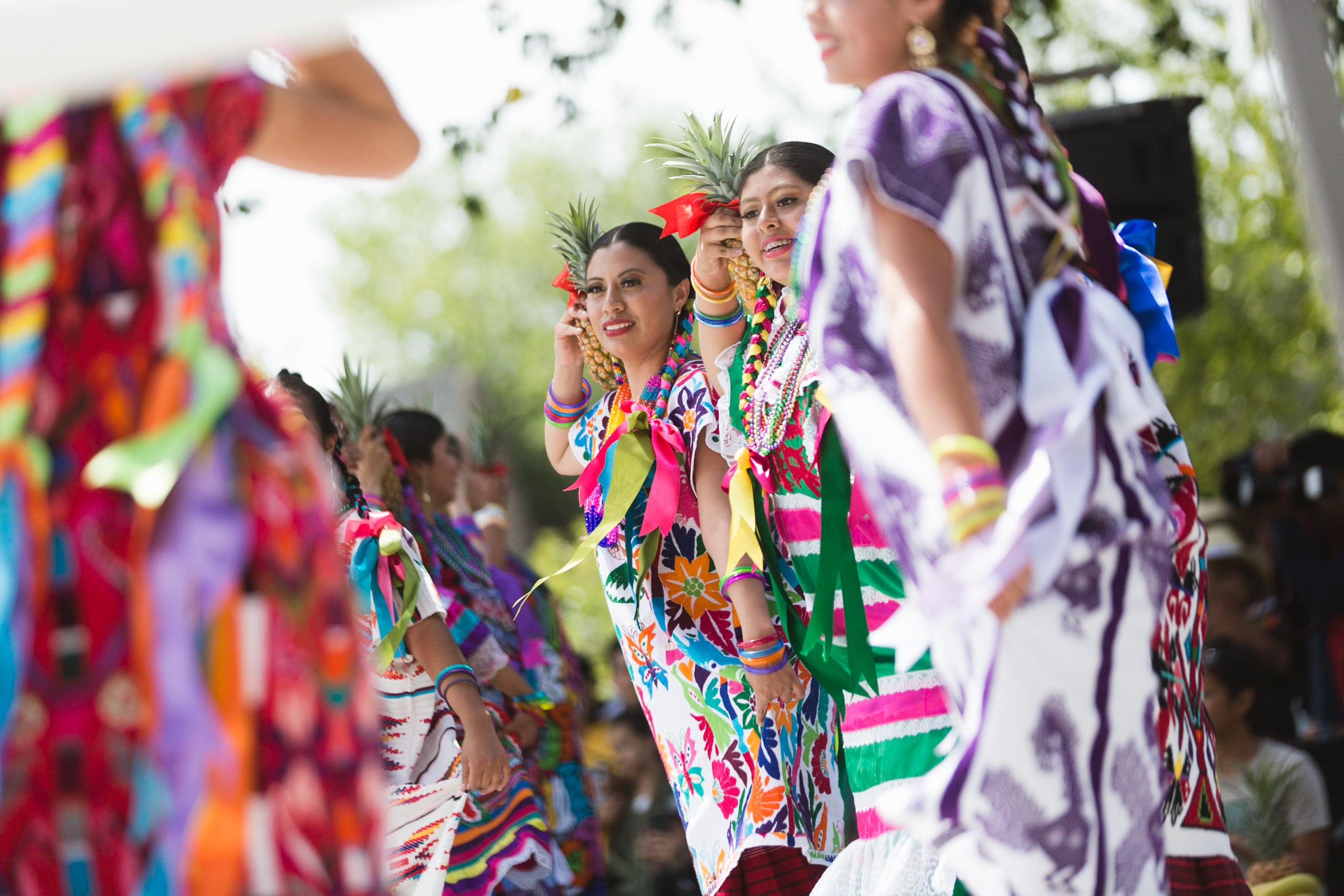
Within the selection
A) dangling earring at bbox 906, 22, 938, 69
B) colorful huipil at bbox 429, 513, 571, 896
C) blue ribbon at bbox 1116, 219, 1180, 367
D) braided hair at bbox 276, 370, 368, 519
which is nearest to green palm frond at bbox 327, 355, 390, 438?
colorful huipil at bbox 429, 513, 571, 896

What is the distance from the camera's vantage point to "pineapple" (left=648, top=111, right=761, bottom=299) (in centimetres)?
379

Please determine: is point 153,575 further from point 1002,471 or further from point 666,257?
point 666,257

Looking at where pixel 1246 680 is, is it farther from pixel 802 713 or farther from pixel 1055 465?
pixel 1055 465

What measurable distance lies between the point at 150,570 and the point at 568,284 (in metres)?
3.10

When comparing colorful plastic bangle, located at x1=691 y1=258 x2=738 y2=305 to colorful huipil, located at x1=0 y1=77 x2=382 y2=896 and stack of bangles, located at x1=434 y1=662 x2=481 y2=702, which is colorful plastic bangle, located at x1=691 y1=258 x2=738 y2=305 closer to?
stack of bangles, located at x1=434 y1=662 x2=481 y2=702

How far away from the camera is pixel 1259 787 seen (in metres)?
4.79

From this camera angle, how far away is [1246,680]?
512 cm

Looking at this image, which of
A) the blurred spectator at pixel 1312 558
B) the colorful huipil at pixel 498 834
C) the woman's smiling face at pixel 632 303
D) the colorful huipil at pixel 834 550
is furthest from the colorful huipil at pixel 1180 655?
the blurred spectator at pixel 1312 558

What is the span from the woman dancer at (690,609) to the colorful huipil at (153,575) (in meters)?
1.94

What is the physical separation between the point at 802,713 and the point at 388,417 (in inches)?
90.8

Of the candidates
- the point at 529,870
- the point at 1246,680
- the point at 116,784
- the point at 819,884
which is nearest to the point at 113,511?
the point at 116,784

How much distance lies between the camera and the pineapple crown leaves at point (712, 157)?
150 inches

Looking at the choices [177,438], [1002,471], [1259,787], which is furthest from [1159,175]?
[177,438]

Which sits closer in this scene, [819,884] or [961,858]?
[961,858]
